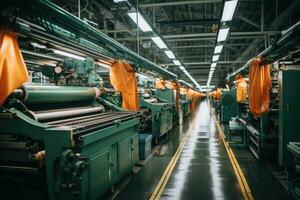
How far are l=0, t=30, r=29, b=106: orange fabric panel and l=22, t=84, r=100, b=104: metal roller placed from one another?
566 millimetres

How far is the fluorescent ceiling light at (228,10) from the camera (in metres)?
4.88

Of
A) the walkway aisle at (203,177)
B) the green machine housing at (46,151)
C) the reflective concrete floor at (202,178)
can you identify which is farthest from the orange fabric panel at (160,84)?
the green machine housing at (46,151)

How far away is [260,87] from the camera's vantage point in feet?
20.8

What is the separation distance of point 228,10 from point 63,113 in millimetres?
3430

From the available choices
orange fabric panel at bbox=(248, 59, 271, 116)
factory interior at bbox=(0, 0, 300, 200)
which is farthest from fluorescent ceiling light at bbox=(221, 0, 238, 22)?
orange fabric panel at bbox=(248, 59, 271, 116)

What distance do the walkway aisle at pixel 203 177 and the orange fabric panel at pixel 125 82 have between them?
182 centimetres

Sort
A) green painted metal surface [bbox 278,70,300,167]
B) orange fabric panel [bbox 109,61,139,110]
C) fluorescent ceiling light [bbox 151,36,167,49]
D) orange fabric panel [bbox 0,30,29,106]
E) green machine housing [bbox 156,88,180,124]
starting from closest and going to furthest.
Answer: orange fabric panel [bbox 0,30,29,106] < green painted metal surface [bbox 278,70,300,167] < orange fabric panel [bbox 109,61,139,110] < fluorescent ceiling light [bbox 151,36,167,49] < green machine housing [bbox 156,88,180,124]

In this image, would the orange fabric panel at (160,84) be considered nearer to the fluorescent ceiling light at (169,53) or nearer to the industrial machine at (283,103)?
the fluorescent ceiling light at (169,53)

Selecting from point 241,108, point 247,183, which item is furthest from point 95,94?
point 241,108

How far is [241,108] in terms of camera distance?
10.5 metres

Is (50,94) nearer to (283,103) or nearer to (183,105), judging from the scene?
(283,103)

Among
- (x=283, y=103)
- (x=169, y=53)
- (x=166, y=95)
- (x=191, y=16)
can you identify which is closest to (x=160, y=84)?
(x=166, y=95)

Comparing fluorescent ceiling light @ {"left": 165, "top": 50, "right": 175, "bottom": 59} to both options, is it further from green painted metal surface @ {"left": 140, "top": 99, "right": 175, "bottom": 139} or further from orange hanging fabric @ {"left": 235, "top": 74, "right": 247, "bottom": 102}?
orange hanging fabric @ {"left": 235, "top": 74, "right": 247, "bottom": 102}

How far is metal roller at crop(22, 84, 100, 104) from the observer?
11.7 feet
